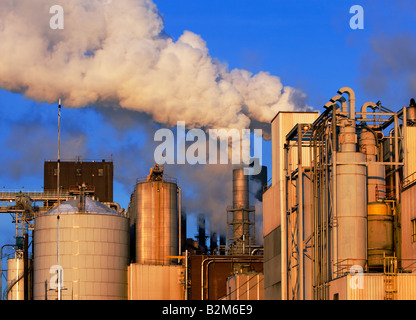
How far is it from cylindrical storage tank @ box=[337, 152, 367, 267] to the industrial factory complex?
4 cm

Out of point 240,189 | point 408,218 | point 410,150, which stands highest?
point 240,189

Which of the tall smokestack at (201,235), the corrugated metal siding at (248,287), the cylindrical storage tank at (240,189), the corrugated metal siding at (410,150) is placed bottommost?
the corrugated metal siding at (248,287)

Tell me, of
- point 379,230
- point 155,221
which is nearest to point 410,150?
point 379,230

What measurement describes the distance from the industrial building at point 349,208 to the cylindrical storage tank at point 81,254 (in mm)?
32690

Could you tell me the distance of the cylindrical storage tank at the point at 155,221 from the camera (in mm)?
80500

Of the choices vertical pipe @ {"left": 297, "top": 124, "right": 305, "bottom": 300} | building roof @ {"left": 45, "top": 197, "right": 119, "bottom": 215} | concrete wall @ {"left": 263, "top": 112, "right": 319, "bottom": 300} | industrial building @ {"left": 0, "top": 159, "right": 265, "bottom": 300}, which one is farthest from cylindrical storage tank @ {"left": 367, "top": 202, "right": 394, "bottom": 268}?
building roof @ {"left": 45, "top": 197, "right": 119, "bottom": 215}

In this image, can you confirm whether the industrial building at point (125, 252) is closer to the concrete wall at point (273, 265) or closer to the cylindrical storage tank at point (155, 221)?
the cylindrical storage tank at point (155, 221)

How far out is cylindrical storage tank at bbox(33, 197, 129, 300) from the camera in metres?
74.6

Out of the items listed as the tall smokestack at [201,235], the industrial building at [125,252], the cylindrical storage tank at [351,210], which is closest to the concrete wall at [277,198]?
the cylindrical storage tank at [351,210]

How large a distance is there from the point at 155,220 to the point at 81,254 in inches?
329

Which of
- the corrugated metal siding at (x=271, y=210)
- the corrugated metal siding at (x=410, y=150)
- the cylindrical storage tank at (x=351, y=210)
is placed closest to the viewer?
the cylindrical storage tank at (x=351, y=210)

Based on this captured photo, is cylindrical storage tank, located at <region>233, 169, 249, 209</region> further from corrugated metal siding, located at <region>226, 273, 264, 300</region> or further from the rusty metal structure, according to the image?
the rusty metal structure

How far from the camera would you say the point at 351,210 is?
38.1 m

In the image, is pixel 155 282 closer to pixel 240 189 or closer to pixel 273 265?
pixel 240 189
